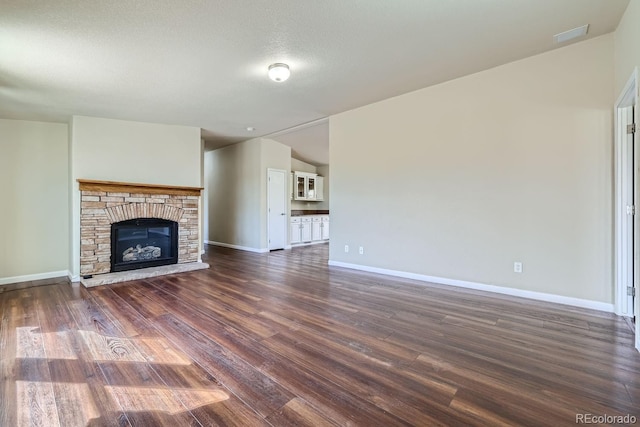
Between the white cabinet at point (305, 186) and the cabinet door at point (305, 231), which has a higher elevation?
the white cabinet at point (305, 186)

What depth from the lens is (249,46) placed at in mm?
2930

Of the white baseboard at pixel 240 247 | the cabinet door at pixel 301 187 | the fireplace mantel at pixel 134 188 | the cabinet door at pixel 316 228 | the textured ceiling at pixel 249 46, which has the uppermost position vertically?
the textured ceiling at pixel 249 46

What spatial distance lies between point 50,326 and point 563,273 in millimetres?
5290

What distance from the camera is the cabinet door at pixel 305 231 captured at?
8141mm

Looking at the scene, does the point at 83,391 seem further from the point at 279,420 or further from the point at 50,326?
the point at 50,326

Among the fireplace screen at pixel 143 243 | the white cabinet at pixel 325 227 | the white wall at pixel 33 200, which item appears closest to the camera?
the white wall at pixel 33 200

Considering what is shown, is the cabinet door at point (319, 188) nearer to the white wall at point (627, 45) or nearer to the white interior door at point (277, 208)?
the white interior door at point (277, 208)

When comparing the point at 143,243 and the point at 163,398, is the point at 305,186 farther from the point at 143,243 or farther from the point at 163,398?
the point at 163,398

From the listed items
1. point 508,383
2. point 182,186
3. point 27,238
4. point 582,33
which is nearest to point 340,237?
point 182,186

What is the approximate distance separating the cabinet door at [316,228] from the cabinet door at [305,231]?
13 cm

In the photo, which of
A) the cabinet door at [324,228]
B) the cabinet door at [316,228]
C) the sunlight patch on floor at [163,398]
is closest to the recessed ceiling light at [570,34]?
the sunlight patch on floor at [163,398]

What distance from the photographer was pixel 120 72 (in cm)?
337

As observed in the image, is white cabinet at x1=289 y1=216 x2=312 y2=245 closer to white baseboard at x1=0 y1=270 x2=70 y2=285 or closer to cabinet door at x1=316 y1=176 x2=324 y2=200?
cabinet door at x1=316 y1=176 x2=324 y2=200

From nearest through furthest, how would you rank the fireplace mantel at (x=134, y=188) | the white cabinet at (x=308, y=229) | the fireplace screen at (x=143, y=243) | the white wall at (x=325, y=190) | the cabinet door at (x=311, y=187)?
1. the fireplace mantel at (x=134, y=188)
2. the fireplace screen at (x=143, y=243)
3. the white cabinet at (x=308, y=229)
4. the cabinet door at (x=311, y=187)
5. the white wall at (x=325, y=190)
